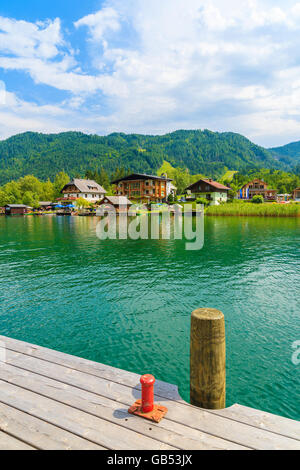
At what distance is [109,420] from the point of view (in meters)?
4.21

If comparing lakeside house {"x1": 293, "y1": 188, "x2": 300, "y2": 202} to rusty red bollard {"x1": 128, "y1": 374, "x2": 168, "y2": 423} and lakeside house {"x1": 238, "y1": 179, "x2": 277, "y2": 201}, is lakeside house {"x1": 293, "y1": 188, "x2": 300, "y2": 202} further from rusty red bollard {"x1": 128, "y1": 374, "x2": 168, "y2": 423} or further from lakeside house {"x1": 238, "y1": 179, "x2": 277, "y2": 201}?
rusty red bollard {"x1": 128, "y1": 374, "x2": 168, "y2": 423}

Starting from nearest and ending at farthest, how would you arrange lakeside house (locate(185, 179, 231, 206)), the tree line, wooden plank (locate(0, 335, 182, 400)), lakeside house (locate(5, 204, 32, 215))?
wooden plank (locate(0, 335, 182, 400)) < lakeside house (locate(185, 179, 231, 206)) < lakeside house (locate(5, 204, 32, 215)) < the tree line

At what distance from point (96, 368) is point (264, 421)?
11.1 feet

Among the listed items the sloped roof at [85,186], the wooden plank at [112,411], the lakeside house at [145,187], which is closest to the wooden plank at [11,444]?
the wooden plank at [112,411]

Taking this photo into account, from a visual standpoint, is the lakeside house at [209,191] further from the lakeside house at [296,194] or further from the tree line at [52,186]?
the lakeside house at [296,194]

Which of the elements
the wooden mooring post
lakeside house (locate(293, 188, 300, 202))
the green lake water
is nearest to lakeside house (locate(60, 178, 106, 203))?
lakeside house (locate(293, 188, 300, 202))

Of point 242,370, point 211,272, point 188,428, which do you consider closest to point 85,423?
point 188,428

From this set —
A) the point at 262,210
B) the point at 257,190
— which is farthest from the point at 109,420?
the point at 257,190

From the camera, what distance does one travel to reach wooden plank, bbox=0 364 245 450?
150 inches

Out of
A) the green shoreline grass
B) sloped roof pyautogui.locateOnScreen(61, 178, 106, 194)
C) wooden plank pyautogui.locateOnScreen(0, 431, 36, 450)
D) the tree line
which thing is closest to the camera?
wooden plank pyautogui.locateOnScreen(0, 431, 36, 450)

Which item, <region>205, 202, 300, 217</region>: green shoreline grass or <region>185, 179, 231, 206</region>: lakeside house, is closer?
<region>205, 202, 300, 217</region>: green shoreline grass

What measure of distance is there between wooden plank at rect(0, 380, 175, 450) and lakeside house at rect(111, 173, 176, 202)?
96243 millimetres

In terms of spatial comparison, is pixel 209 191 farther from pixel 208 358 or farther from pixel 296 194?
pixel 208 358

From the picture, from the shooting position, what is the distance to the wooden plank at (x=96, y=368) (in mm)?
5074
